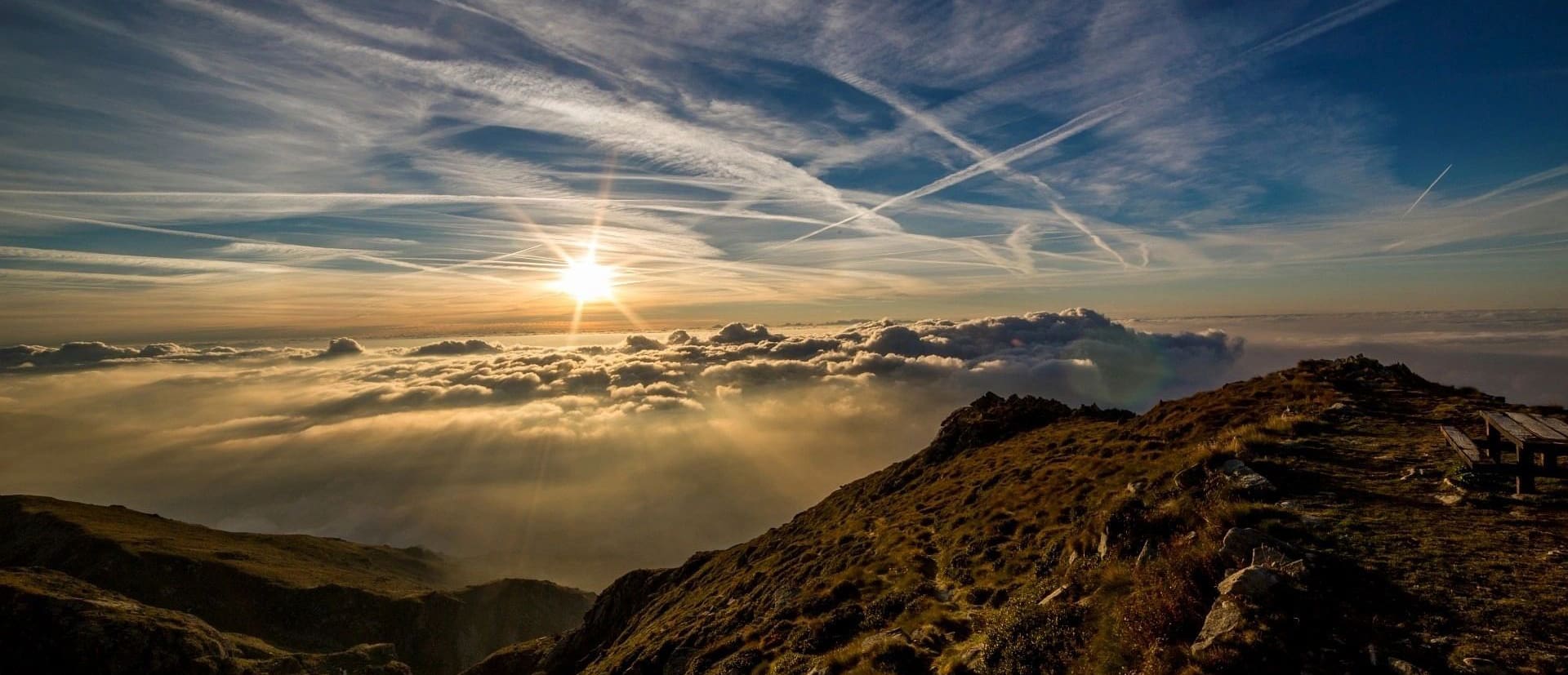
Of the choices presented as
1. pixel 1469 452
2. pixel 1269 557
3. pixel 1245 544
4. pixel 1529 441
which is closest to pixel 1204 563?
pixel 1245 544

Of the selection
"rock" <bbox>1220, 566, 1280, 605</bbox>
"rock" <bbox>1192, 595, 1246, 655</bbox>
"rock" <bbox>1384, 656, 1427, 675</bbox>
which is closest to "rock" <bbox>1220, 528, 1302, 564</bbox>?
"rock" <bbox>1220, 566, 1280, 605</bbox>

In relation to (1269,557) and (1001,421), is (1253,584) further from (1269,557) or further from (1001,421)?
(1001,421)

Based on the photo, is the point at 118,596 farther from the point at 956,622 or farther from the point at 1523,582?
the point at 1523,582

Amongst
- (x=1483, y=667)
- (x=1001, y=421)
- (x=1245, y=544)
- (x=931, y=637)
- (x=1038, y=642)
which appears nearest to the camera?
(x=1483, y=667)

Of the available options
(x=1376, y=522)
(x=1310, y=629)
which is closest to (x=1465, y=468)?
(x=1376, y=522)

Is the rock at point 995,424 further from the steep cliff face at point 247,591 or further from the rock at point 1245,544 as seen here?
the steep cliff face at point 247,591

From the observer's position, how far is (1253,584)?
974cm

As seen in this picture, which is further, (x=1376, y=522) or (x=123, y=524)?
(x=123, y=524)

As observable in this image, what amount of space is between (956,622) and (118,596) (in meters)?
172

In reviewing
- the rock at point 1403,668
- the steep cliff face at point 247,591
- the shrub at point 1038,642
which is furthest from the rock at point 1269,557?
the steep cliff face at point 247,591

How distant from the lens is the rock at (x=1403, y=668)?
775 cm

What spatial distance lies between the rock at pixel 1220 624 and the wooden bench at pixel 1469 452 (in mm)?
9766

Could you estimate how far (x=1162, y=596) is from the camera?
10.9 metres

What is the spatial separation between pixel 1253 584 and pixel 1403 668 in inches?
78.5
